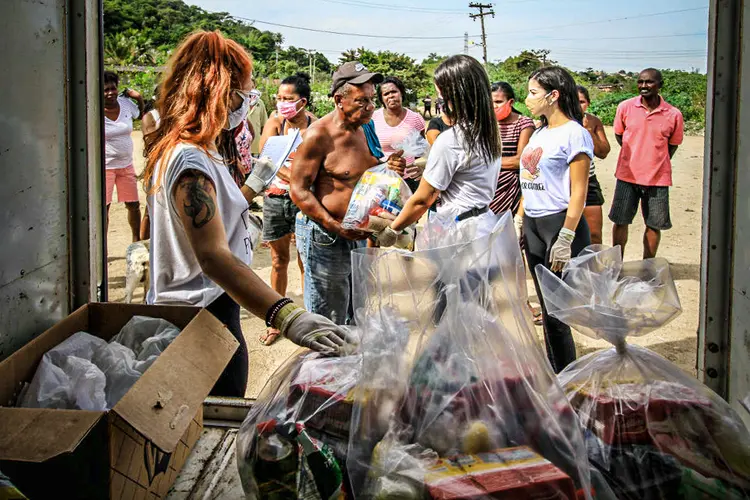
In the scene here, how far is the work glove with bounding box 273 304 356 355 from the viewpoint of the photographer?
4.92ft

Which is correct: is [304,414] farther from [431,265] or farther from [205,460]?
[205,460]

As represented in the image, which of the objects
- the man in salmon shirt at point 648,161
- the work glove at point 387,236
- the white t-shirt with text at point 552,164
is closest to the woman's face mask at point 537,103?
the white t-shirt with text at point 552,164

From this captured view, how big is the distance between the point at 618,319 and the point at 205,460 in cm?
108

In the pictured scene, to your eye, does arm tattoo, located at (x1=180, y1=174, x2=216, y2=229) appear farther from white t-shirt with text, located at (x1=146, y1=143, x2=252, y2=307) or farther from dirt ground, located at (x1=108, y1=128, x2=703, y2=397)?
dirt ground, located at (x1=108, y1=128, x2=703, y2=397)

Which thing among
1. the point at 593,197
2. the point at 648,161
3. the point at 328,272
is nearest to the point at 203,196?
the point at 328,272

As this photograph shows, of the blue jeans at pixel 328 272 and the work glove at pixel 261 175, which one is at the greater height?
the work glove at pixel 261 175

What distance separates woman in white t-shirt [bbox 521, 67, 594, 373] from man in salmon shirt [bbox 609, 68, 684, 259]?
2.49 meters

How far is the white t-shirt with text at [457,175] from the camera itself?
333 cm

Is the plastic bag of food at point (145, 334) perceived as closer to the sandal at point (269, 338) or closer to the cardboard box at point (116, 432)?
the cardboard box at point (116, 432)

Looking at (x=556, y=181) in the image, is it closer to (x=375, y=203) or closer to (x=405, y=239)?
(x=405, y=239)

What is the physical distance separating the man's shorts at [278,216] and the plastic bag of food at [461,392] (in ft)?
10.2

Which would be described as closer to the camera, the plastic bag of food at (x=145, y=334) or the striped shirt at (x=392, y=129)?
the plastic bag of food at (x=145, y=334)

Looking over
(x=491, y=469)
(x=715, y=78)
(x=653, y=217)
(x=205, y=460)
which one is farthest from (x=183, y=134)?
(x=653, y=217)

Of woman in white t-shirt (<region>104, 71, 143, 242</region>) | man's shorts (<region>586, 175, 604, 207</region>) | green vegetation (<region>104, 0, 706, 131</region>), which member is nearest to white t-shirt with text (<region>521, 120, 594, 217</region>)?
man's shorts (<region>586, 175, 604, 207</region>)
